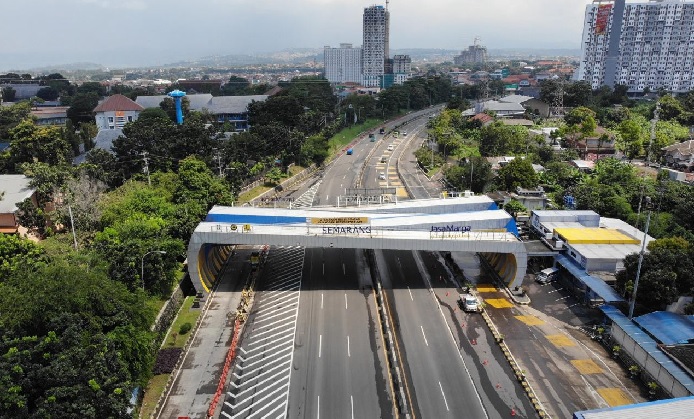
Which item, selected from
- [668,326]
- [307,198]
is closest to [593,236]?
[668,326]

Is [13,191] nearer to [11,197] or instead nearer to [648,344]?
[11,197]

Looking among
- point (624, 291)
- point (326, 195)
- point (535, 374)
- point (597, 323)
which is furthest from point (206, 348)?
point (326, 195)

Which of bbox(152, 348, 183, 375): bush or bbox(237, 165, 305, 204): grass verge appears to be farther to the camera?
bbox(237, 165, 305, 204): grass verge

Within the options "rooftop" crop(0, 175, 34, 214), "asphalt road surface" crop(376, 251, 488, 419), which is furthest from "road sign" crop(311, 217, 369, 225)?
"rooftop" crop(0, 175, 34, 214)

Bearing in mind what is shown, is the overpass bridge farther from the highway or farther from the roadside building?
the roadside building

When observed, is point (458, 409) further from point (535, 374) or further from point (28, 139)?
point (28, 139)
